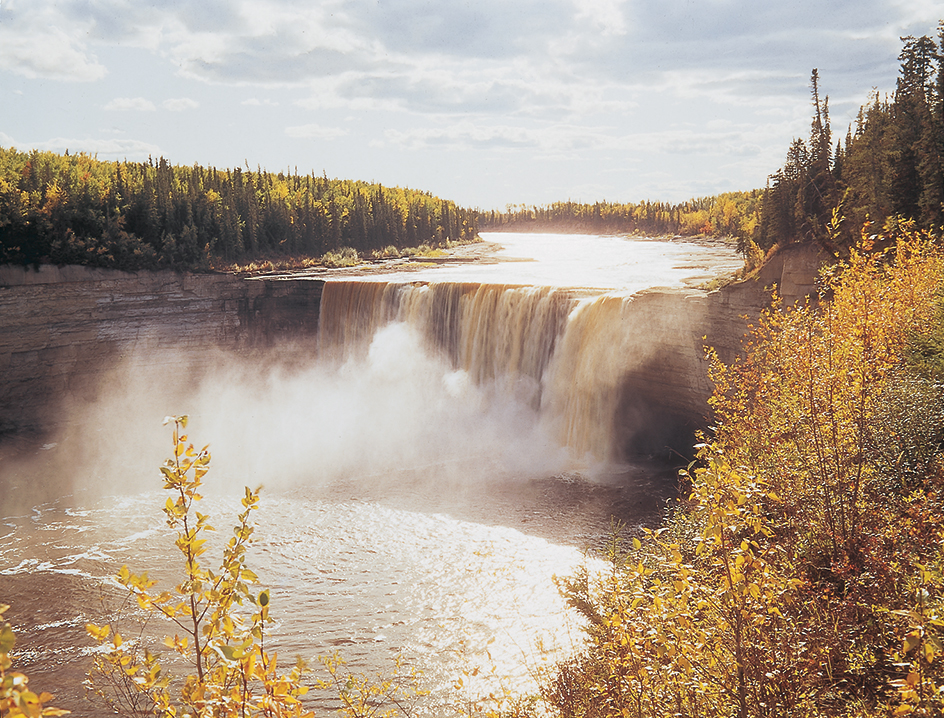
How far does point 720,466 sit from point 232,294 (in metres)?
31.1

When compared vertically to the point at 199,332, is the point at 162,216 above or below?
above

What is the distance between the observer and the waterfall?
21281mm

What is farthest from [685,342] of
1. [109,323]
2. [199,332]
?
[109,323]

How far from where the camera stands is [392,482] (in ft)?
66.1

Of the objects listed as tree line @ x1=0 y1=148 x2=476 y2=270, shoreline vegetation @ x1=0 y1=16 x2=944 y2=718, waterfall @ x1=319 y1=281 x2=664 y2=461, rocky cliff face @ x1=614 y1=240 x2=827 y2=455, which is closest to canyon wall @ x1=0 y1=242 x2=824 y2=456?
rocky cliff face @ x1=614 y1=240 x2=827 y2=455

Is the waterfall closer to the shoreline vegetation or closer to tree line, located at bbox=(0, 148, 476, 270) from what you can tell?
the shoreline vegetation

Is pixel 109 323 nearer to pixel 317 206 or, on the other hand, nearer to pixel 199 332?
pixel 199 332

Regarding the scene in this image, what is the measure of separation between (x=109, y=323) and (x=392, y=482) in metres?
18.2

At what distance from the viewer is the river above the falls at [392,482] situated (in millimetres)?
12078

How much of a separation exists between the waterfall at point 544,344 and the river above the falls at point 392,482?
7 cm

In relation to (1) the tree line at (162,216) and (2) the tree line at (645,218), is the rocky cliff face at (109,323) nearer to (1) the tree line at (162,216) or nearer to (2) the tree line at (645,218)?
(1) the tree line at (162,216)

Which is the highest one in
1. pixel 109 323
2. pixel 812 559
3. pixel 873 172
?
pixel 873 172

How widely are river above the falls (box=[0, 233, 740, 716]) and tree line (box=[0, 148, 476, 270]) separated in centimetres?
726

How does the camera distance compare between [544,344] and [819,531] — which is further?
[544,344]
